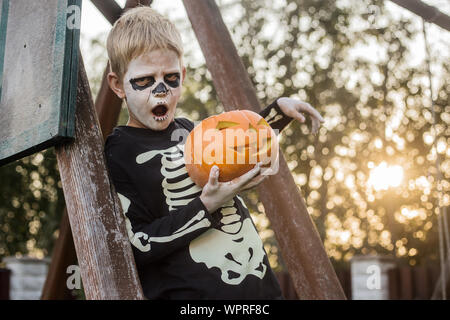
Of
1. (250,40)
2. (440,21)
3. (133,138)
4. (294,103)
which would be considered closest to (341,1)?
(250,40)

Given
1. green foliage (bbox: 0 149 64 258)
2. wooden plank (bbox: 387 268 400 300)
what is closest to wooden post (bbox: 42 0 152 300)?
wooden plank (bbox: 387 268 400 300)

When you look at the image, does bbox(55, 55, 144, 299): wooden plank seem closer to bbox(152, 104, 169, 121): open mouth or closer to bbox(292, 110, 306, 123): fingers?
bbox(152, 104, 169, 121): open mouth

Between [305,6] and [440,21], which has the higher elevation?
[440,21]

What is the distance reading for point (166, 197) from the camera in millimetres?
1570

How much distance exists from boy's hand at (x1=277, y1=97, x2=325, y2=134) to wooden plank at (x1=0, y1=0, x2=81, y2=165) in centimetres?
78

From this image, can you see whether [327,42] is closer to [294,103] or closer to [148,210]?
[294,103]

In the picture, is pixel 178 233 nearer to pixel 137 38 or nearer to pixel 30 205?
pixel 137 38

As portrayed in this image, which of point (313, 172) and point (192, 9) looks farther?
point (313, 172)

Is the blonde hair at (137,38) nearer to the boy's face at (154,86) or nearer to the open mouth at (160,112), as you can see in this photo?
the boy's face at (154,86)

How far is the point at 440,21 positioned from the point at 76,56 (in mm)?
1741

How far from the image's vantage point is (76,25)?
58.4 inches
